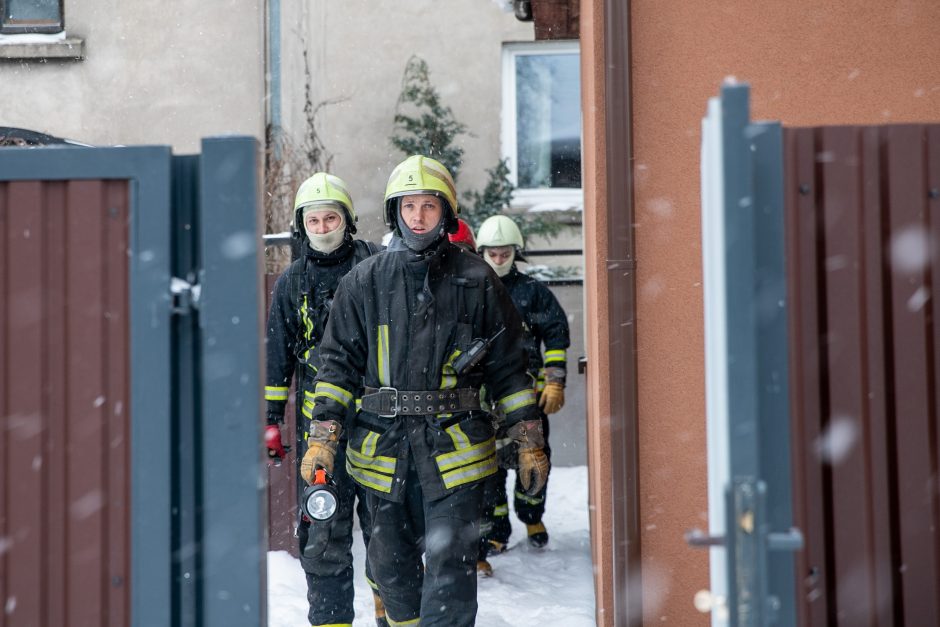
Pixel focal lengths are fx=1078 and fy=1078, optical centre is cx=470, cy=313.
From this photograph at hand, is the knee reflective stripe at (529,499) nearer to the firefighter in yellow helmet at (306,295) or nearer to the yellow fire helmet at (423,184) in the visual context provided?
the firefighter in yellow helmet at (306,295)

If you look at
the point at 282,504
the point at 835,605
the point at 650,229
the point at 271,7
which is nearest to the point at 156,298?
the point at 835,605

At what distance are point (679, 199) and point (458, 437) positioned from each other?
120 cm

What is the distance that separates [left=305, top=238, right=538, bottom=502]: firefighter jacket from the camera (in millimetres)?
4051

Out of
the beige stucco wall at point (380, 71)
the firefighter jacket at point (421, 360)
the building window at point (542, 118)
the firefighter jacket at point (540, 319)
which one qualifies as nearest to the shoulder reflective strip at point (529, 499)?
the firefighter jacket at point (540, 319)

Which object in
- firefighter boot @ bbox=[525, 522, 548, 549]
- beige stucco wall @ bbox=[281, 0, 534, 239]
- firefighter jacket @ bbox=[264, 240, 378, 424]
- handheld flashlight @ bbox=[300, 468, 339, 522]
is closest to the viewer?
handheld flashlight @ bbox=[300, 468, 339, 522]

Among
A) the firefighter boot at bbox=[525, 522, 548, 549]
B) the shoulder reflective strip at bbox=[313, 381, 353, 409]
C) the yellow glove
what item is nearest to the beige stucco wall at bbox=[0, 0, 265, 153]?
the yellow glove

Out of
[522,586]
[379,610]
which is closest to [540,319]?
[522,586]

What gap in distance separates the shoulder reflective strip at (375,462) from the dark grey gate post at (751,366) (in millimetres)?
2002

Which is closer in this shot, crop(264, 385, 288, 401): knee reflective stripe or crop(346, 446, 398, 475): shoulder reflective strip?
crop(346, 446, 398, 475): shoulder reflective strip

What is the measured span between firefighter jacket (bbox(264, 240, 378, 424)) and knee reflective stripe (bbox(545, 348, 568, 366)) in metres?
2.06

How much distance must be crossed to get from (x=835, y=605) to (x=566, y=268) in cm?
805

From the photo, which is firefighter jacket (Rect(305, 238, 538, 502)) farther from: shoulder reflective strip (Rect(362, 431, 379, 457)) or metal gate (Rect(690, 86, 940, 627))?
metal gate (Rect(690, 86, 940, 627))

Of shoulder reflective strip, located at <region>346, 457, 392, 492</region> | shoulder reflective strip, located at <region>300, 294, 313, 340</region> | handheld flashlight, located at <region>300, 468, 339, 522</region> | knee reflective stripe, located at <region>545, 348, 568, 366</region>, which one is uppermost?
shoulder reflective strip, located at <region>300, 294, 313, 340</region>

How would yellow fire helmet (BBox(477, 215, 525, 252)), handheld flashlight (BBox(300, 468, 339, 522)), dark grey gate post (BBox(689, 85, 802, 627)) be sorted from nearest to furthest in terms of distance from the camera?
dark grey gate post (BBox(689, 85, 802, 627)) < handheld flashlight (BBox(300, 468, 339, 522)) < yellow fire helmet (BBox(477, 215, 525, 252))
